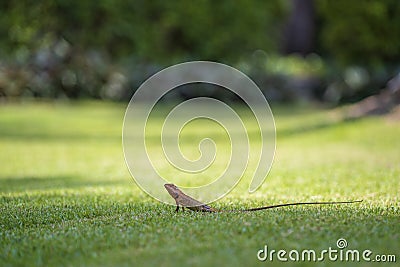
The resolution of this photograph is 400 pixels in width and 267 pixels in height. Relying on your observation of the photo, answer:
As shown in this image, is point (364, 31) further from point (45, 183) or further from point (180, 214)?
point (180, 214)

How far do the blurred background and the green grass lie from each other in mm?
9527

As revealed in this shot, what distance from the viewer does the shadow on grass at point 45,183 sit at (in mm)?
7359

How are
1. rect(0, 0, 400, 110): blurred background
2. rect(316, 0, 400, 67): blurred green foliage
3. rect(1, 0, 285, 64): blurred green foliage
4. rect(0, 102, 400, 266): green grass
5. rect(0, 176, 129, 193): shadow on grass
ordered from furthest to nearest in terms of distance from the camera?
rect(316, 0, 400, 67): blurred green foliage < rect(0, 0, 400, 110): blurred background < rect(1, 0, 285, 64): blurred green foliage < rect(0, 176, 129, 193): shadow on grass < rect(0, 102, 400, 266): green grass

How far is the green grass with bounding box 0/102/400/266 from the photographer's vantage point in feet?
12.9

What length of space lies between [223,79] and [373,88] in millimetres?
4886

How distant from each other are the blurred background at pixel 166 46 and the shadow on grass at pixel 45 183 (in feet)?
38.8

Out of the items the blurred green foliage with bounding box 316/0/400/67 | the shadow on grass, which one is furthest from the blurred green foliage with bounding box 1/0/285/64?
the shadow on grass

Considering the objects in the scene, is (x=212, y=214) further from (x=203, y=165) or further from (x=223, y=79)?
(x=223, y=79)

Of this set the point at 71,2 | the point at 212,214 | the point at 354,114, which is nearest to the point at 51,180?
the point at 212,214

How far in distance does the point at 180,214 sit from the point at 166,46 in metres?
18.8

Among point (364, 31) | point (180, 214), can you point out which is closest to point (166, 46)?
point (364, 31)

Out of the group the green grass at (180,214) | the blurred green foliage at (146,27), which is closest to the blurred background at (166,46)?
the blurred green foliage at (146,27)

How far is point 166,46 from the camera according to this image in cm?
2339

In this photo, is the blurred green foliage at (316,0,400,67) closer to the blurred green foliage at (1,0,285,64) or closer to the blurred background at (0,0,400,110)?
the blurred background at (0,0,400,110)
